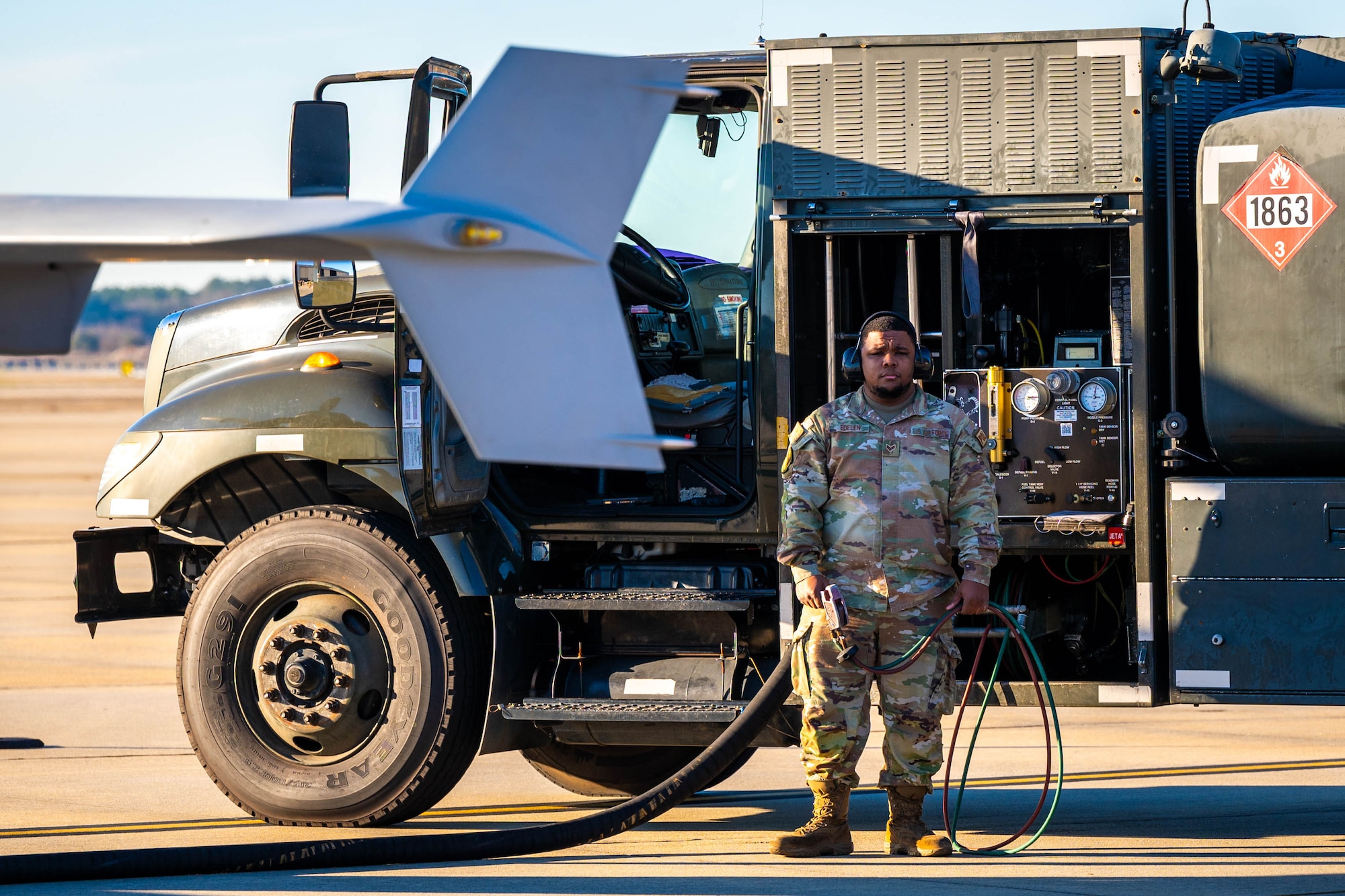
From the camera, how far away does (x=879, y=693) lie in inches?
239

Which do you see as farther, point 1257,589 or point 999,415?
point 999,415

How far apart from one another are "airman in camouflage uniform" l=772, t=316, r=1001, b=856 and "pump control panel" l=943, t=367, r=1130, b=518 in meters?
0.23

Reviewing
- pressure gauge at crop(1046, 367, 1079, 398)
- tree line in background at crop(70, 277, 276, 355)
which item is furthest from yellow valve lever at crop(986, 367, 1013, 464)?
tree line in background at crop(70, 277, 276, 355)

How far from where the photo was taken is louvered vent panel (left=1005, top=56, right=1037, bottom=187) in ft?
20.2

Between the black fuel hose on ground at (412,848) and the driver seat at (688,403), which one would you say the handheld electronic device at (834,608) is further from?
the driver seat at (688,403)

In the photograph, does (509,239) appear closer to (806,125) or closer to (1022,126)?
(806,125)

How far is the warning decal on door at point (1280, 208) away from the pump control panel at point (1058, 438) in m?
0.67

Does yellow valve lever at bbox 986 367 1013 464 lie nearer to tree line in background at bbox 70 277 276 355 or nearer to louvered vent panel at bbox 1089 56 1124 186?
louvered vent panel at bbox 1089 56 1124 186

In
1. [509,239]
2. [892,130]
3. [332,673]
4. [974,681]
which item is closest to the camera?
[509,239]

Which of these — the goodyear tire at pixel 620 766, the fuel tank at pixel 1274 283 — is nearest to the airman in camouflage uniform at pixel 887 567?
the fuel tank at pixel 1274 283

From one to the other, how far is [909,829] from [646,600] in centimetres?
130

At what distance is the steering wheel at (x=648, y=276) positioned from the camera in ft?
22.4

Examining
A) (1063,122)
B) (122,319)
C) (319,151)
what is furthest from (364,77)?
(122,319)

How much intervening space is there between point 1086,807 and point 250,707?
11.8ft
